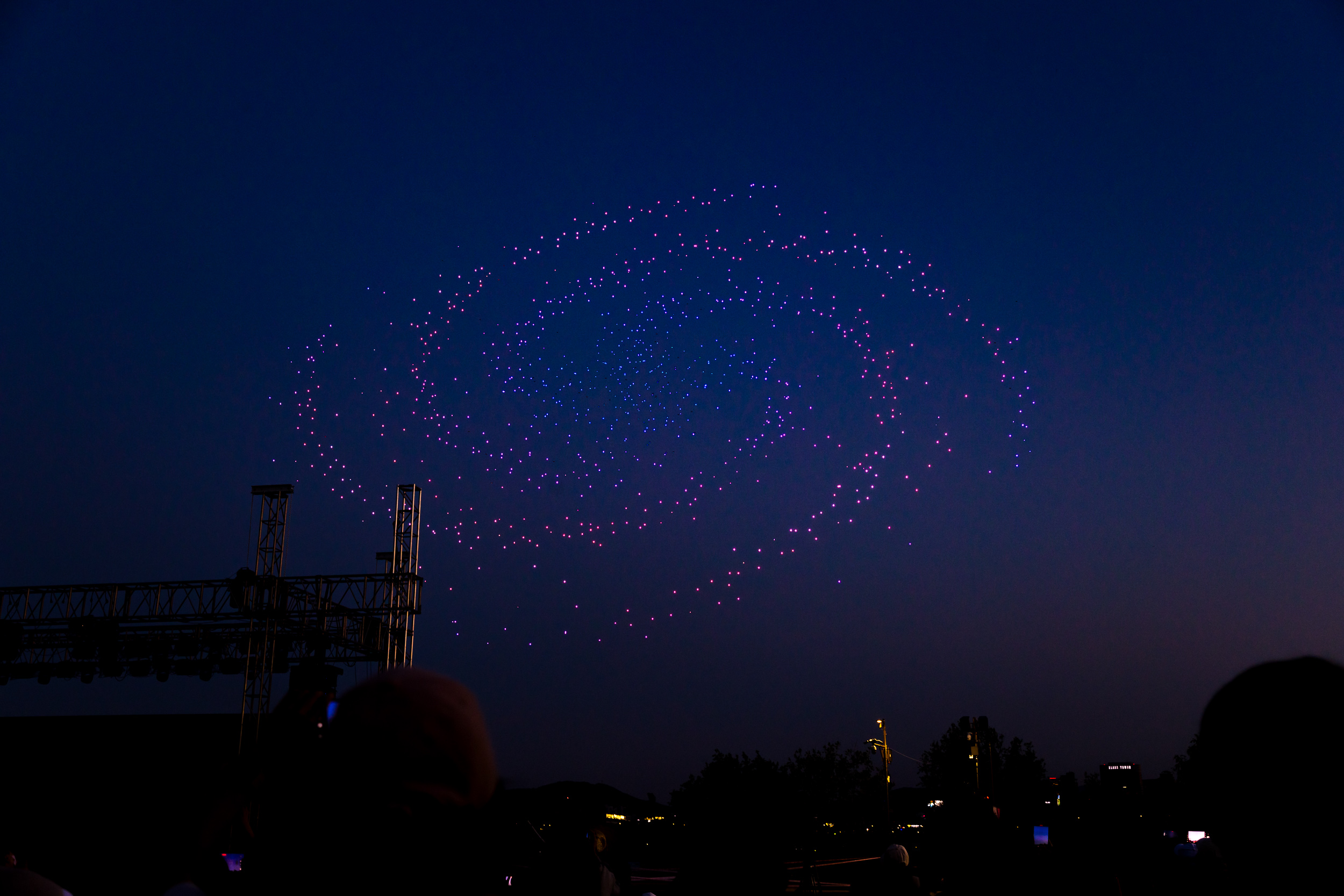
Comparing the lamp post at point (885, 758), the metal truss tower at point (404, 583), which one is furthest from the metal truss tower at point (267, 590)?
the lamp post at point (885, 758)

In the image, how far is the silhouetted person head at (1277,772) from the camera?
1.35 metres

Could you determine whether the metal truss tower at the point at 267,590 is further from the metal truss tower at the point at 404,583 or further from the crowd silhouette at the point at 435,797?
the crowd silhouette at the point at 435,797

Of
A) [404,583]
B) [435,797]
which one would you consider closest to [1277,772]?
[435,797]

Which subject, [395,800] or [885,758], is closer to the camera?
[395,800]

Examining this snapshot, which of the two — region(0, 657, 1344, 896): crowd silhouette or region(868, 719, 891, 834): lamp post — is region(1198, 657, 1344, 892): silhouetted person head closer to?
region(0, 657, 1344, 896): crowd silhouette

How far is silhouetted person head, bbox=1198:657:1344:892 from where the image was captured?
4.44ft

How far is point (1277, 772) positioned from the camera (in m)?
1.39

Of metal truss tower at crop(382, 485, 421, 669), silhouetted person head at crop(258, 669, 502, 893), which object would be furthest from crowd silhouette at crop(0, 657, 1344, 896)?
metal truss tower at crop(382, 485, 421, 669)

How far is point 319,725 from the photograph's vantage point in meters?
1.27

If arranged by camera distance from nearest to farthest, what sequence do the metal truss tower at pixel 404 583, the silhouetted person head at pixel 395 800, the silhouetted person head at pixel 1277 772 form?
1. the silhouetted person head at pixel 395 800
2. the silhouetted person head at pixel 1277 772
3. the metal truss tower at pixel 404 583

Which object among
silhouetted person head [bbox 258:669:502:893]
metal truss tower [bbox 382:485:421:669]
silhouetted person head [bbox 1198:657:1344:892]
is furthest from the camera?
metal truss tower [bbox 382:485:421:669]

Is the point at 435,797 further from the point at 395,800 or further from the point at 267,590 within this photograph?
the point at 267,590

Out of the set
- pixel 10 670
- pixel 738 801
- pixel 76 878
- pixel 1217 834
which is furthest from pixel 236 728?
pixel 1217 834

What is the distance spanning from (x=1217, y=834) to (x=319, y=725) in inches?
58.0
